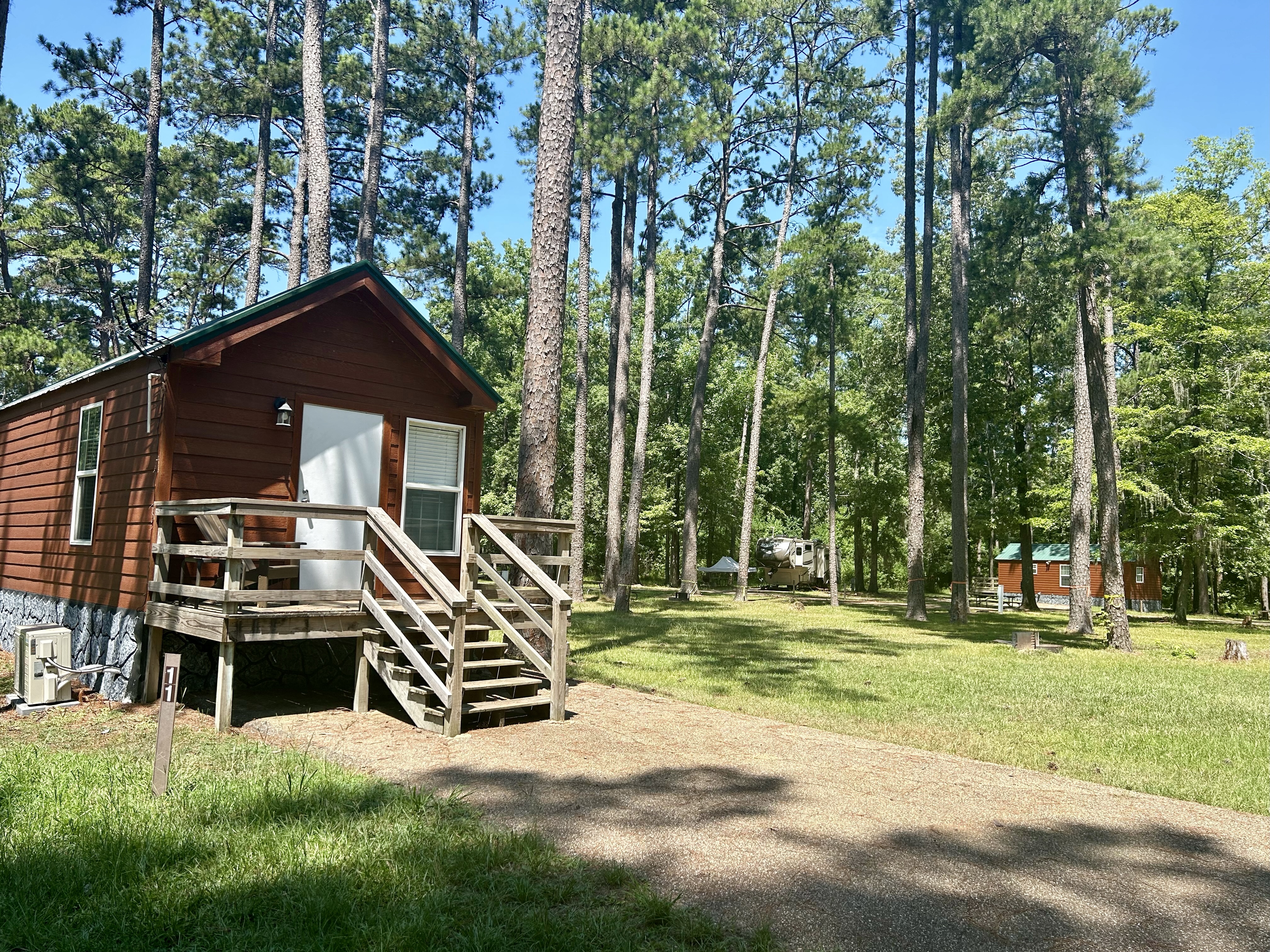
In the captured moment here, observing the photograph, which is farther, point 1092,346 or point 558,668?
point 1092,346

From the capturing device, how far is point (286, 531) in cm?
870

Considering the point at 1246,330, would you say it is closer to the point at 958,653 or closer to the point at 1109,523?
the point at 1109,523

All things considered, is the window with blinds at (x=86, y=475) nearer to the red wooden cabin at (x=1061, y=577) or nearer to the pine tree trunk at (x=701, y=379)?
the pine tree trunk at (x=701, y=379)

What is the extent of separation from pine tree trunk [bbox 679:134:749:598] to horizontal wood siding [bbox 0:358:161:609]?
14.6 m

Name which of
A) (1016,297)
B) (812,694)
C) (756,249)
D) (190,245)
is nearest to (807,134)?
(756,249)

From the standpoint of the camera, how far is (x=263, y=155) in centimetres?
2150

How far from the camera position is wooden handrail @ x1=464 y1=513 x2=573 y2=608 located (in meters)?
7.03

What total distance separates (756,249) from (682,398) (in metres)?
14.3

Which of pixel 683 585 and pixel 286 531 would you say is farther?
pixel 683 585

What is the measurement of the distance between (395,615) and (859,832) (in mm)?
5165

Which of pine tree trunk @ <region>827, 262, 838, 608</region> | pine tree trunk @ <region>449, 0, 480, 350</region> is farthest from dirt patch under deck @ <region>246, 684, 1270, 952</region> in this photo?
pine tree trunk @ <region>827, 262, 838, 608</region>

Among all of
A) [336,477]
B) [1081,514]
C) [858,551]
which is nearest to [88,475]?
[336,477]

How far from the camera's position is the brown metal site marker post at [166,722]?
431cm

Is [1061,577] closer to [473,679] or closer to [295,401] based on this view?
[473,679]
